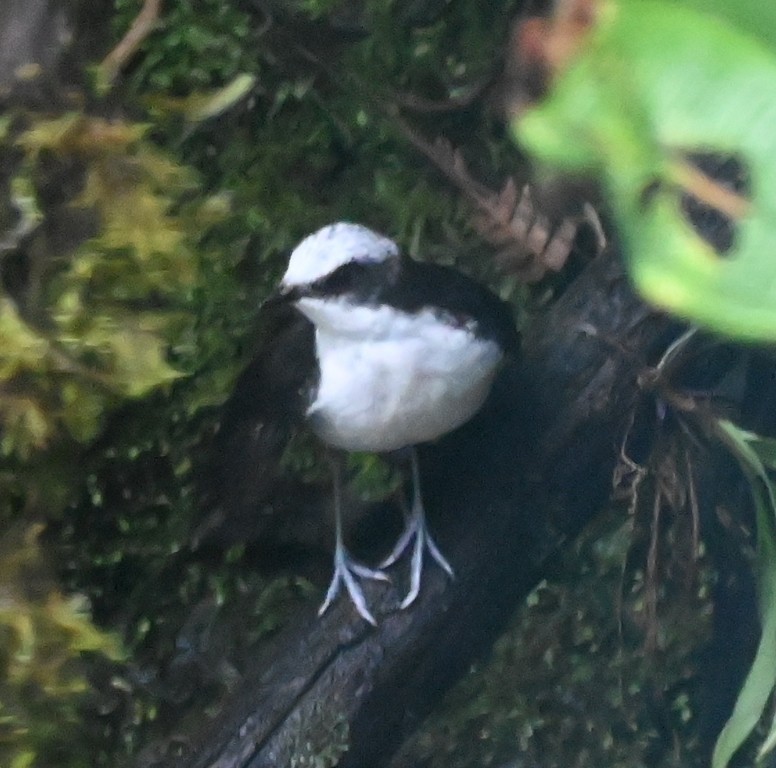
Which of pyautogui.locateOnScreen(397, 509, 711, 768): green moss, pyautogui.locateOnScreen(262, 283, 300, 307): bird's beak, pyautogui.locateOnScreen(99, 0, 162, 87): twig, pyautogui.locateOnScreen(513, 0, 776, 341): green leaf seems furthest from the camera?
pyautogui.locateOnScreen(397, 509, 711, 768): green moss

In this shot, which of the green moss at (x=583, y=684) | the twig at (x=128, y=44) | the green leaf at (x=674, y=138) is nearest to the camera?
the green leaf at (x=674, y=138)

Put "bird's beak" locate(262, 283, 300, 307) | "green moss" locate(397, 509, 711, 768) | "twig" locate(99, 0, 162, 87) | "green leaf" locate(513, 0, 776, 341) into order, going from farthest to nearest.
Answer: "green moss" locate(397, 509, 711, 768)
"twig" locate(99, 0, 162, 87)
"bird's beak" locate(262, 283, 300, 307)
"green leaf" locate(513, 0, 776, 341)

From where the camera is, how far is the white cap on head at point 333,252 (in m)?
1.08

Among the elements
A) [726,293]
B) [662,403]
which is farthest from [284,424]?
[726,293]

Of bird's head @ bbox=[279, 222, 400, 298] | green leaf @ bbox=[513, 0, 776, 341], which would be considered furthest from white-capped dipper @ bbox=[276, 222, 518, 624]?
green leaf @ bbox=[513, 0, 776, 341]

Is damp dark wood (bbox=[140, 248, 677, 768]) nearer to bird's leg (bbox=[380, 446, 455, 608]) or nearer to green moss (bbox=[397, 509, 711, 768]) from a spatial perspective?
bird's leg (bbox=[380, 446, 455, 608])

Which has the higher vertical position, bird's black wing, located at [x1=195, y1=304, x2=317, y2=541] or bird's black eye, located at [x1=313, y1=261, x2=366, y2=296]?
bird's black eye, located at [x1=313, y1=261, x2=366, y2=296]

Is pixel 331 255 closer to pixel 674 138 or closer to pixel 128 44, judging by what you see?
pixel 128 44

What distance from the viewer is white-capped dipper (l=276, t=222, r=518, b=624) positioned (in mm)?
1094

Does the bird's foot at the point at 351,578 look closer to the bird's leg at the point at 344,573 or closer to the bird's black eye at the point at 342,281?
the bird's leg at the point at 344,573

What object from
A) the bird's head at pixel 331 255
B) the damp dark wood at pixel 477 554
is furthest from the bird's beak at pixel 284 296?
the damp dark wood at pixel 477 554

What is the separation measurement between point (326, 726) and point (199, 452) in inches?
15.9

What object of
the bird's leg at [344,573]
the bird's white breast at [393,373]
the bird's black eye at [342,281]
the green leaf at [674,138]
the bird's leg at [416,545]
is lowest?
the bird's leg at [344,573]

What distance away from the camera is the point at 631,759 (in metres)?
1.45
